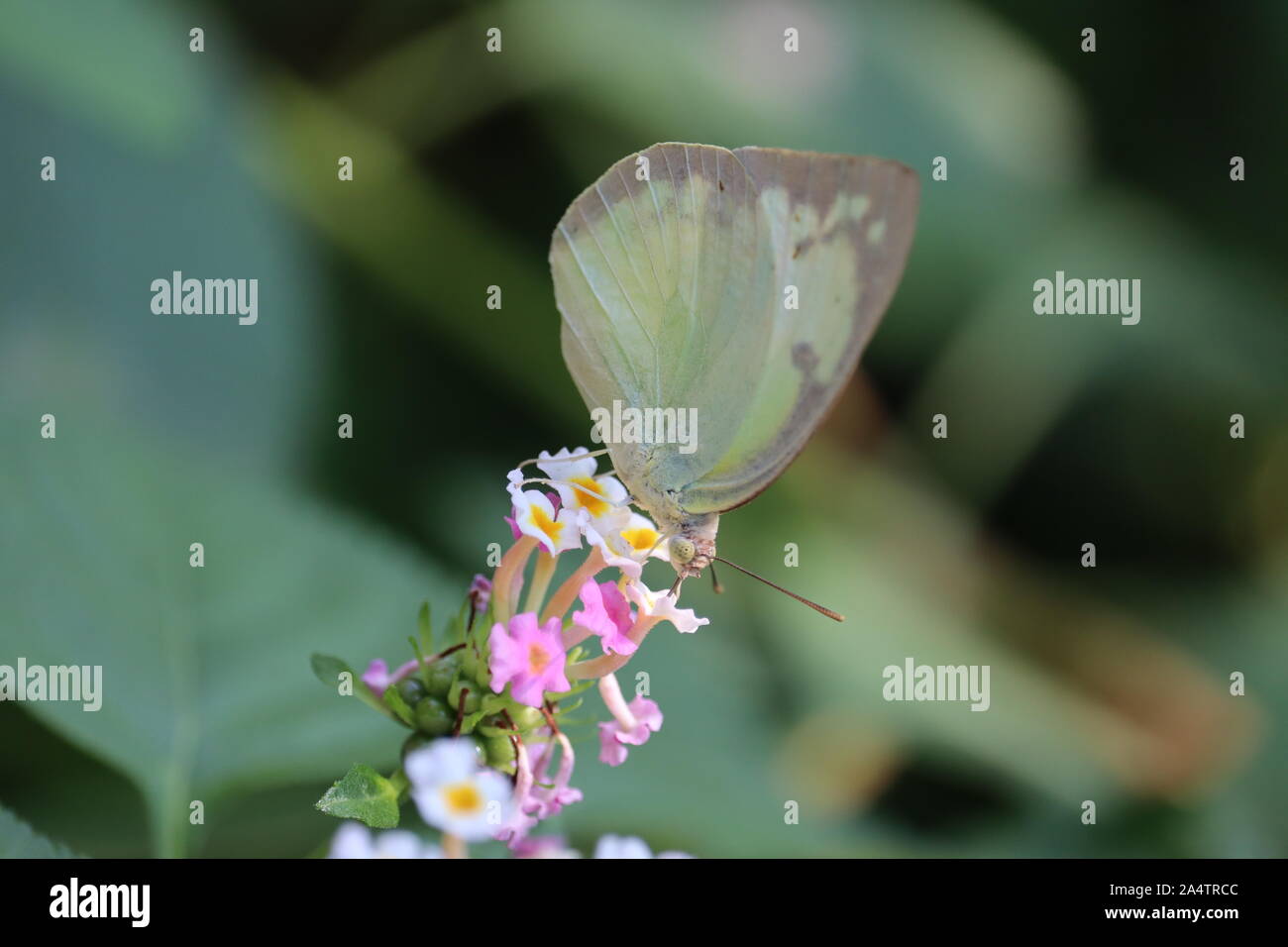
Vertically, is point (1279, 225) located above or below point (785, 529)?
above

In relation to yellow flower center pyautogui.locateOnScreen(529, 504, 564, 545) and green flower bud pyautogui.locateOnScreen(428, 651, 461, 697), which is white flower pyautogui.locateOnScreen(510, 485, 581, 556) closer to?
yellow flower center pyautogui.locateOnScreen(529, 504, 564, 545)

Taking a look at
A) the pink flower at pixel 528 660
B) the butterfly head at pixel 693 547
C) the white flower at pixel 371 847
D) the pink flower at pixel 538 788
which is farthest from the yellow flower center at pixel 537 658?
the butterfly head at pixel 693 547

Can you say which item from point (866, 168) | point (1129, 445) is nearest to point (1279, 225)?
point (1129, 445)

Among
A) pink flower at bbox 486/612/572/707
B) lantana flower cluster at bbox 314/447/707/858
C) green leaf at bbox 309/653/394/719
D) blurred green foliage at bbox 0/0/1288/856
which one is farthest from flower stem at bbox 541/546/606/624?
blurred green foliage at bbox 0/0/1288/856

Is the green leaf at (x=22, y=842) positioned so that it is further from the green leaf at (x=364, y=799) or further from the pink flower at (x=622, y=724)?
the pink flower at (x=622, y=724)

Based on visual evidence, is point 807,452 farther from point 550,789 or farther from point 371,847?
point 371,847
